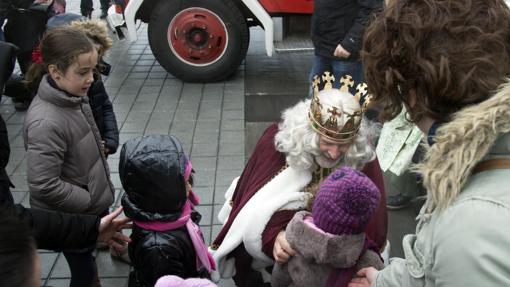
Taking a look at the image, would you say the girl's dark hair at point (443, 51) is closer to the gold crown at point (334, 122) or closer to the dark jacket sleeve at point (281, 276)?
the gold crown at point (334, 122)

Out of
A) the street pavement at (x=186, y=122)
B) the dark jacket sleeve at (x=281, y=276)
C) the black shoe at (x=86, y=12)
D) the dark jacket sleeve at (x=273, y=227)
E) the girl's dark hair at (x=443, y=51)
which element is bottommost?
the black shoe at (x=86, y=12)

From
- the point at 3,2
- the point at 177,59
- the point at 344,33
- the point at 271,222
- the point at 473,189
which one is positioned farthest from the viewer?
the point at 177,59

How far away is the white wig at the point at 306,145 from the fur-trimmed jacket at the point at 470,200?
3.13 feet

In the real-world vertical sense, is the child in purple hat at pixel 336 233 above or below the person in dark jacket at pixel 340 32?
above

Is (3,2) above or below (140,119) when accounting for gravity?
above

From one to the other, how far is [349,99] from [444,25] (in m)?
0.98

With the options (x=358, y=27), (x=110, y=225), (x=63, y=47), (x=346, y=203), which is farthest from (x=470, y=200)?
(x=358, y=27)

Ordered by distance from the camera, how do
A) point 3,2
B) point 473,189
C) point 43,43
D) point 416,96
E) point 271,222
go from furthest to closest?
1. point 3,2
2. point 43,43
3. point 271,222
4. point 416,96
5. point 473,189

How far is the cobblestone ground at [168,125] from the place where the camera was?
3287mm

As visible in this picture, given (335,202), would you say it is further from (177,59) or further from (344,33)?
(177,59)

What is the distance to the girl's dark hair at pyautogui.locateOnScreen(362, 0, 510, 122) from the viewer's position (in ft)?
3.84

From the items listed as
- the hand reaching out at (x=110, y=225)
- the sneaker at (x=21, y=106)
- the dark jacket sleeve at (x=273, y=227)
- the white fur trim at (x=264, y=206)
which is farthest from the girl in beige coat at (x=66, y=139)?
the sneaker at (x=21, y=106)

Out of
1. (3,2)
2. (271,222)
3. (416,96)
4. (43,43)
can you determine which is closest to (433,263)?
(416,96)

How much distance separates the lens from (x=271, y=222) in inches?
85.1
